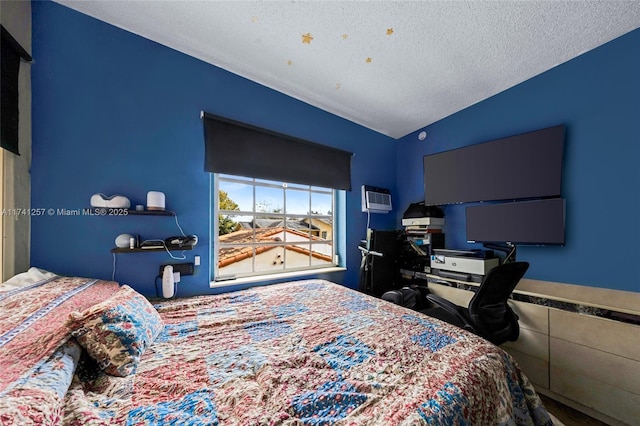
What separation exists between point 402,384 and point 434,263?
195 cm

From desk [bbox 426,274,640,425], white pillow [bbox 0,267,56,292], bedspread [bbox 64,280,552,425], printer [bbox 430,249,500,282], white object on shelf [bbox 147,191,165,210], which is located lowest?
desk [bbox 426,274,640,425]

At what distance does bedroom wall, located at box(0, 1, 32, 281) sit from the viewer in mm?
1357

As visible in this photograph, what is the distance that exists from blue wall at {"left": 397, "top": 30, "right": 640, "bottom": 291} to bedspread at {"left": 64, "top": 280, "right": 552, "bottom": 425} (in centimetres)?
144

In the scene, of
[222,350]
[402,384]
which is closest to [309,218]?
[222,350]

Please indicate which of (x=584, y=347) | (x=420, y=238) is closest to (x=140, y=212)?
(x=420, y=238)

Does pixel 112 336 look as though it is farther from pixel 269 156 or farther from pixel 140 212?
pixel 269 156

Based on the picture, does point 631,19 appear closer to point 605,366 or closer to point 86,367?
point 605,366

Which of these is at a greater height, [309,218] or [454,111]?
[454,111]

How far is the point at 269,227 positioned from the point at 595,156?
2.95m

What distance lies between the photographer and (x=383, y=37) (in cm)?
176

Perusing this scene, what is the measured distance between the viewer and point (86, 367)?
86 cm

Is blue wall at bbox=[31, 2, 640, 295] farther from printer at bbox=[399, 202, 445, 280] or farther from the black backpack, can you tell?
the black backpack

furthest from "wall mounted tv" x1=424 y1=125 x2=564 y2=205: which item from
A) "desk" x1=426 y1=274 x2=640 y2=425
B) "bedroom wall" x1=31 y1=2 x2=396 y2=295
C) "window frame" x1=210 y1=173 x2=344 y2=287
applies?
"bedroom wall" x1=31 y1=2 x2=396 y2=295

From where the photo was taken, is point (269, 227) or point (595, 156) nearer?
point (595, 156)
